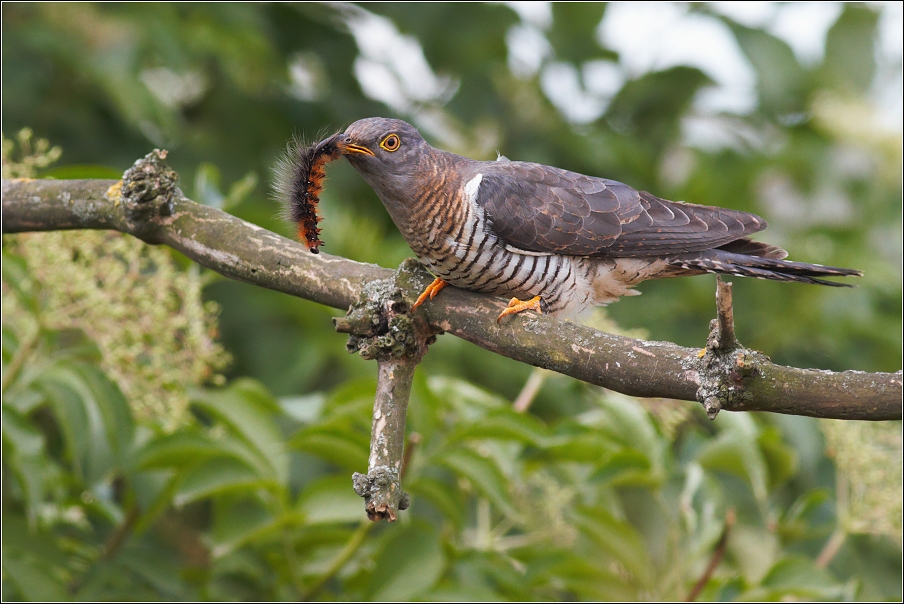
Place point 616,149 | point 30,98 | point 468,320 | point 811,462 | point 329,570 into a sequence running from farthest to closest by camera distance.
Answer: point 616,149 < point 30,98 < point 811,462 < point 329,570 < point 468,320

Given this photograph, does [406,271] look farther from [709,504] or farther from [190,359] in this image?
[709,504]

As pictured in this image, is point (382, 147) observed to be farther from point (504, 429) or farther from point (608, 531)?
point (608, 531)

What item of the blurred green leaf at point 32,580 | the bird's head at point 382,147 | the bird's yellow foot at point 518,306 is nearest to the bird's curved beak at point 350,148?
the bird's head at point 382,147

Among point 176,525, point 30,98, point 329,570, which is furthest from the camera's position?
point 30,98

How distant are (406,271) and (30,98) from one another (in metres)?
2.13

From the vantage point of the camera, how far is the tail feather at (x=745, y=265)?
Result: 165cm

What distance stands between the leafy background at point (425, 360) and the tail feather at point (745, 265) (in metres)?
0.42

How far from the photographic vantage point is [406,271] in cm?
182

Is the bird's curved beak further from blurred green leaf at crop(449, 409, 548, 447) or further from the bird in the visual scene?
blurred green leaf at crop(449, 409, 548, 447)

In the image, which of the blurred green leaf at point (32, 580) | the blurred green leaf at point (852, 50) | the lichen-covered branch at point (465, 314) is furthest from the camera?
the blurred green leaf at point (852, 50)

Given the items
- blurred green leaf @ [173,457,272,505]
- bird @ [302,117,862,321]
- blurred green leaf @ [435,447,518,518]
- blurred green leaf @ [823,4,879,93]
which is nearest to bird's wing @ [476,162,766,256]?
bird @ [302,117,862,321]

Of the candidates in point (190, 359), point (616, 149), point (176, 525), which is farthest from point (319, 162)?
point (616, 149)

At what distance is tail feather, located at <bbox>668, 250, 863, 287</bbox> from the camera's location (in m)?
1.65

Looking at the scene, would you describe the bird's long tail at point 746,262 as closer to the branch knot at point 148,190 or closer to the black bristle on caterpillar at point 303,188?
the black bristle on caterpillar at point 303,188
